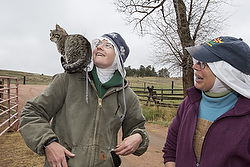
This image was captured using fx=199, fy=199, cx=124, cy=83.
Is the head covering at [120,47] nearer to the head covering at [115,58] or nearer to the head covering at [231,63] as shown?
the head covering at [115,58]

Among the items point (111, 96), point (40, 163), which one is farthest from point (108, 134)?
point (40, 163)

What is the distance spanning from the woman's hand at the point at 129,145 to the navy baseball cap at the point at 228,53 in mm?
811

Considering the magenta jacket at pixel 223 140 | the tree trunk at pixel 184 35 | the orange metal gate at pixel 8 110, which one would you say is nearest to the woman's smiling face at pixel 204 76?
the magenta jacket at pixel 223 140

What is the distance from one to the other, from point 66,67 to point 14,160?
3529 mm

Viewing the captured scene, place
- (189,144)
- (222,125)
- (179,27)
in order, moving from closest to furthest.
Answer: (222,125), (189,144), (179,27)

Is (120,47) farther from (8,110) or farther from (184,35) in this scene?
(184,35)

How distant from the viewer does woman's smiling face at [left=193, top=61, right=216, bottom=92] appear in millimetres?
1533

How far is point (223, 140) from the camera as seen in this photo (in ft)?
4.62

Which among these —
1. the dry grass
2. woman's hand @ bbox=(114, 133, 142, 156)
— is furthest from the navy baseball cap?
the dry grass

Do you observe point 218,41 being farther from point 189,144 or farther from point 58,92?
point 58,92

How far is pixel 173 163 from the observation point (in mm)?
1790

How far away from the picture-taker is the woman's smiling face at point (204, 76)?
1533 millimetres

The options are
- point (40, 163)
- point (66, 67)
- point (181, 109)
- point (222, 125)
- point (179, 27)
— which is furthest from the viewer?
point (179, 27)

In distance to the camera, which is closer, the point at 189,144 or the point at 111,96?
the point at 189,144
